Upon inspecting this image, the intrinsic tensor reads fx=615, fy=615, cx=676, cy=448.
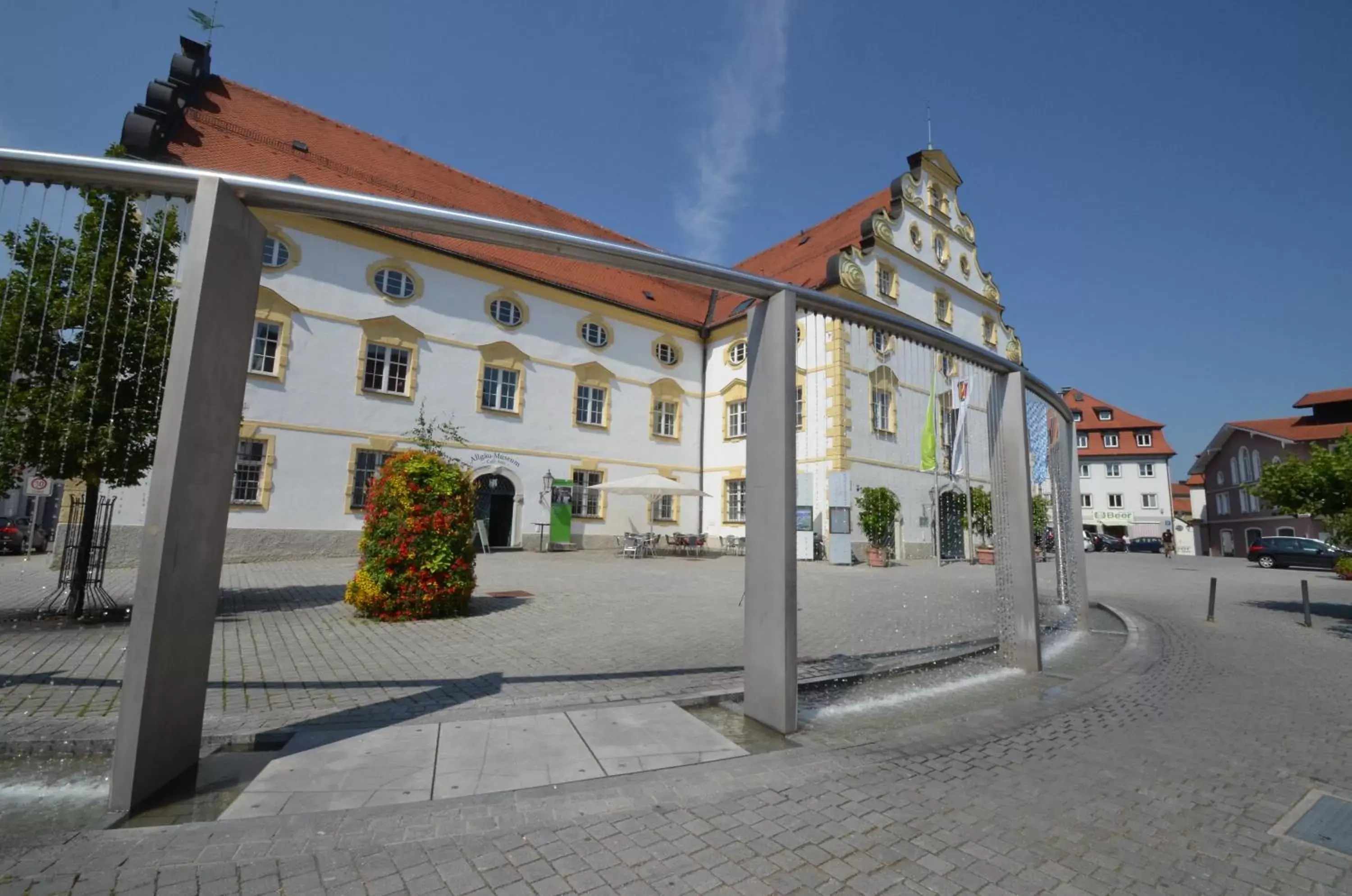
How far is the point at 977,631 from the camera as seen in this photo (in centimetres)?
852

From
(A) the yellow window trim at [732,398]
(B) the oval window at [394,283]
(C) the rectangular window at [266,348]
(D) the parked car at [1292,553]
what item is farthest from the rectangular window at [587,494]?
(D) the parked car at [1292,553]

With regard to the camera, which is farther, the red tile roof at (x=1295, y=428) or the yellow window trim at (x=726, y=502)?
the red tile roof at (x=1295, y=428)

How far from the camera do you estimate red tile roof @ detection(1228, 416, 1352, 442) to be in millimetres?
36906

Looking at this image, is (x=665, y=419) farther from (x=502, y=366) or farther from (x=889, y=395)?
(x=889, y=395)

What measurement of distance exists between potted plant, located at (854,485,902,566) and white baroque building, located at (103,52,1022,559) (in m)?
0.70

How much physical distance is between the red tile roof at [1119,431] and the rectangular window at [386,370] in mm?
57627

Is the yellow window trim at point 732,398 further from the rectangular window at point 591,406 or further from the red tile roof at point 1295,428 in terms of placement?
the red tile roof at point 1295,428

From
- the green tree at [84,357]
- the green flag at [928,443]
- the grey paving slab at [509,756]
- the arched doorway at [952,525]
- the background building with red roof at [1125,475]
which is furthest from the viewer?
the background building with red roof at [1125,475]

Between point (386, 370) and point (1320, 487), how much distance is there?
2230 cm

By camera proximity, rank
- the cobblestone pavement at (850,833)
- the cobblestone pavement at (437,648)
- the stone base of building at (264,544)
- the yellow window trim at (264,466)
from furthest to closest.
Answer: the yellow window trim at (264,466) < the stone base of building at (264,544) < the cobblestone pavement at (437,648) < the cobblestone pavement at (850,833)

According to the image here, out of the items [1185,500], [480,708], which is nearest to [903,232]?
[480,708]

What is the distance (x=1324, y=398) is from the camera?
38.9 metres

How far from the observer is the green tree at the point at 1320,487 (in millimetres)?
11086

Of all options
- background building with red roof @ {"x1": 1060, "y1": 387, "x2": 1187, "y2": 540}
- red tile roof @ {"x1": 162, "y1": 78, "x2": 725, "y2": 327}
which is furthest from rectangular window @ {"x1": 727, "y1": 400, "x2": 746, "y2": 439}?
background building with red roof @ {"x1": 1060, "y1": 387, "x2": 1187, "y2": 540}
